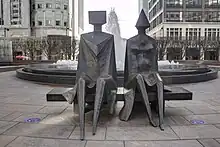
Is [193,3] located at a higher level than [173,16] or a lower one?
higher

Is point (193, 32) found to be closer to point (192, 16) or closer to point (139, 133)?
point (192, 16)

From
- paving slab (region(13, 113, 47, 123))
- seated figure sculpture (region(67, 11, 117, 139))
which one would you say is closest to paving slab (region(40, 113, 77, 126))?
paving slab (region(13, 113, 47, 123))

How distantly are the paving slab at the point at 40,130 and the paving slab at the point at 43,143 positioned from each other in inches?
8.9

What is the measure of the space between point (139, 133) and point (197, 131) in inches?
46.4

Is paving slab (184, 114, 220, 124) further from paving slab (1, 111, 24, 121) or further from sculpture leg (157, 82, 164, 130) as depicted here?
paving slab (1, 111, 24, 121)

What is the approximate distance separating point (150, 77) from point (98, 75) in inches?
45.9

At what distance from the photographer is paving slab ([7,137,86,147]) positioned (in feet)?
13.1

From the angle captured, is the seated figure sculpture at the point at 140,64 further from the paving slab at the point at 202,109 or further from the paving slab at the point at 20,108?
the paving slab at the point at 20,108

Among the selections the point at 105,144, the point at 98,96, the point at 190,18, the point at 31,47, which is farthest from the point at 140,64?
the point at 190,18

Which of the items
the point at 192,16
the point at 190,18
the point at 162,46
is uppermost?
the point at 192,16

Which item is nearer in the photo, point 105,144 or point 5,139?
point 105,144

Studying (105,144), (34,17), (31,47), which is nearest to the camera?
(105,144)

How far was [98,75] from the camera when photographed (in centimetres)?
517

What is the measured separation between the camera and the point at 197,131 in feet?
15.3
